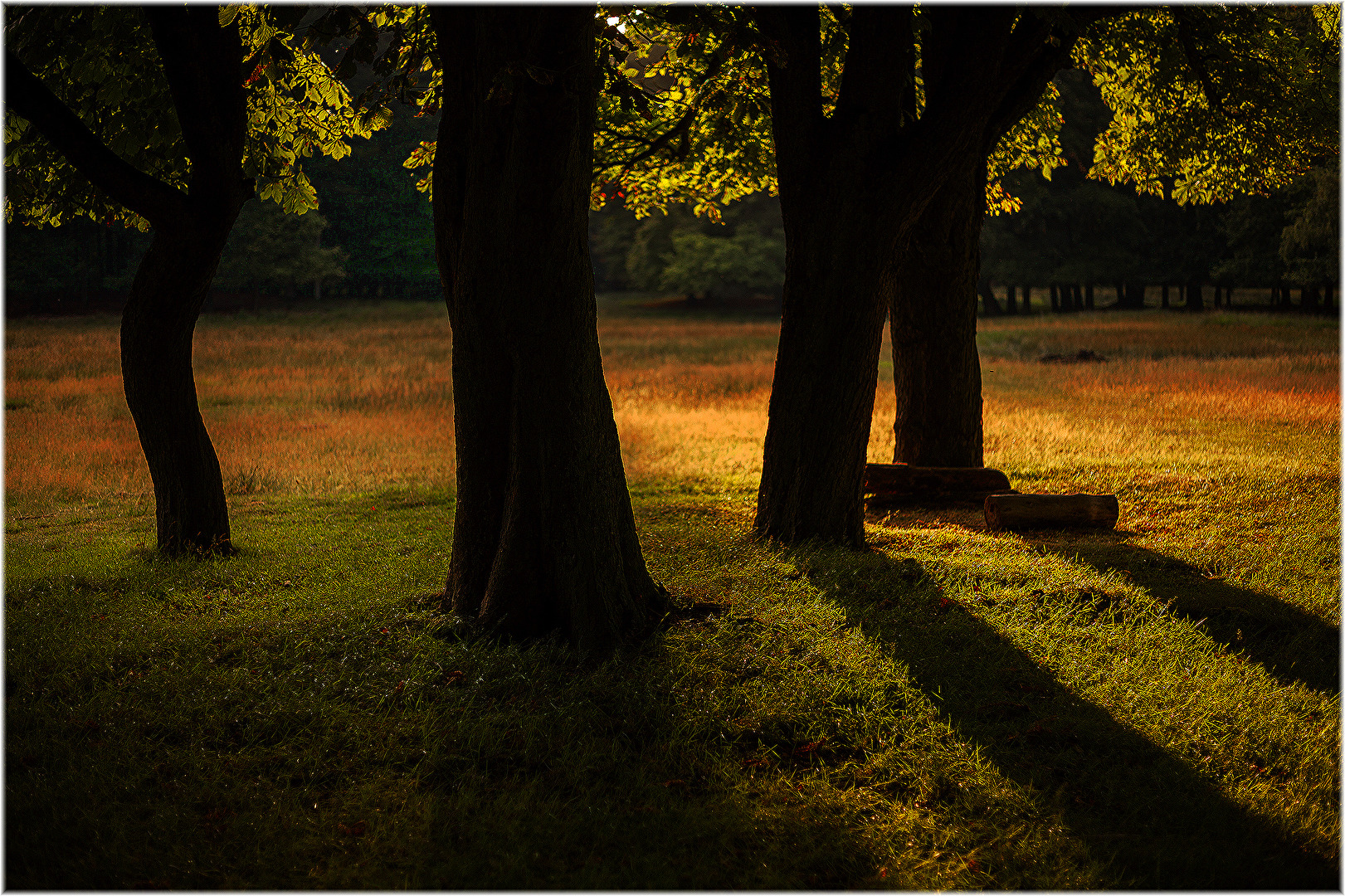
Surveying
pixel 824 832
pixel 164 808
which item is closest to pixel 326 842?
pixel 164 808

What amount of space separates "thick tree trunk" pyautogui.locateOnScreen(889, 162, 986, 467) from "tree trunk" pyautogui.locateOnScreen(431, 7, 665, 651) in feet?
20.7

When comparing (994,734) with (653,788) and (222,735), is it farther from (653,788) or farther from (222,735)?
(222,735)

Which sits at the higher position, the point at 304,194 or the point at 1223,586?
the point at 304,194

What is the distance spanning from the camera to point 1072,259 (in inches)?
2119

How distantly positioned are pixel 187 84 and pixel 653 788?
6986 millimetres

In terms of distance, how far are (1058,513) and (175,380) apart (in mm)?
8710

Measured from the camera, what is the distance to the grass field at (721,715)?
13.0ft

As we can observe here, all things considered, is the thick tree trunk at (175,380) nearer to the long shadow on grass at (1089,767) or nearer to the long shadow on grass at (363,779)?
the long shadow on grass at (363,779)

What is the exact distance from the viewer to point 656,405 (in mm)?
22688

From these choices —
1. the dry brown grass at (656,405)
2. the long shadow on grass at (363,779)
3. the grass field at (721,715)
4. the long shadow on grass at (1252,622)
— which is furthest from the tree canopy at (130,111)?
the long shadow on grass at (1252,622)

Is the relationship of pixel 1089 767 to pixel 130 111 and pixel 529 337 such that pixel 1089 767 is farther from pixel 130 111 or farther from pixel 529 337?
pixel 130 111

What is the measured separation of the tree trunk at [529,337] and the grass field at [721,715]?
43 cm

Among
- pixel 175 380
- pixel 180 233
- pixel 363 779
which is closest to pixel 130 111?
pixel 180 233

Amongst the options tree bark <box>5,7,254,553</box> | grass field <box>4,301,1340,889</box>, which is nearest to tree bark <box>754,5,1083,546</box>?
grass field <box>4,301,1340,889</box>
